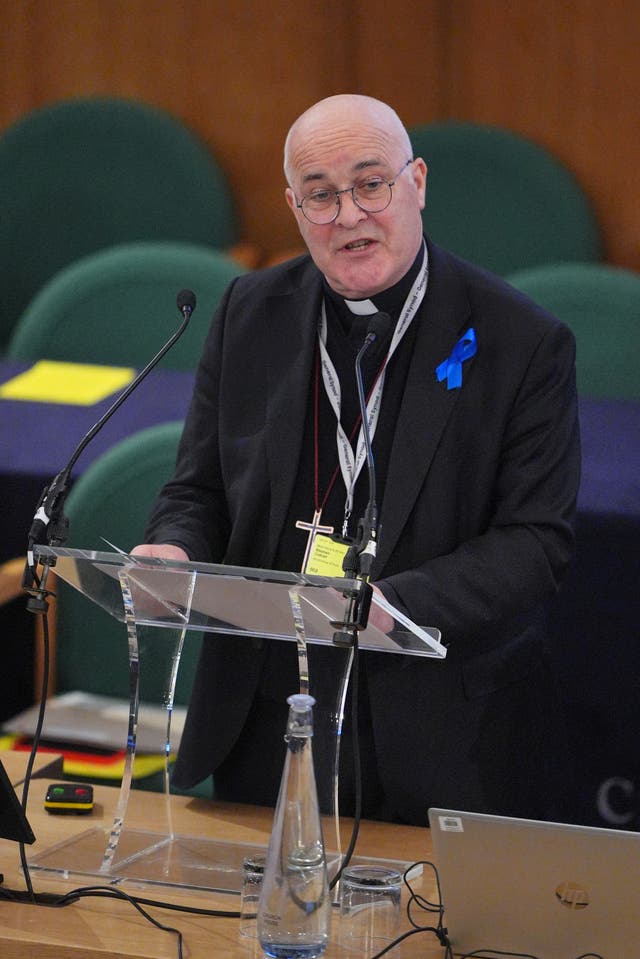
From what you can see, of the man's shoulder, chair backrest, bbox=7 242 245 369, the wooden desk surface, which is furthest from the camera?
chair backrest, bbox=7 242 245 369

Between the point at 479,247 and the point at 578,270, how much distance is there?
0.96 m

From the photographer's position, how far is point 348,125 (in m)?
2.25

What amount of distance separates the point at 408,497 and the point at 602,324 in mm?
2091

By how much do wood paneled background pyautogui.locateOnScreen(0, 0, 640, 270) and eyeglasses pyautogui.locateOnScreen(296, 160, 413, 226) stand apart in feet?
11.3

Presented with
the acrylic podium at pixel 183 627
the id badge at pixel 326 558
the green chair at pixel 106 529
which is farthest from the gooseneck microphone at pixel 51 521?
the green chair at pixel 106 529

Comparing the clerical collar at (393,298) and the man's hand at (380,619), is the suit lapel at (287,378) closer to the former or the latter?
the clerical collar at (393,298)

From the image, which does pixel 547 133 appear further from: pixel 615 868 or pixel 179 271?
pixel 615 868

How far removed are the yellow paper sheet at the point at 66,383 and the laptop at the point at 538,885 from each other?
2.61 m

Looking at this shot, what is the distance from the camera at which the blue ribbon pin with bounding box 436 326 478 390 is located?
2283 mm

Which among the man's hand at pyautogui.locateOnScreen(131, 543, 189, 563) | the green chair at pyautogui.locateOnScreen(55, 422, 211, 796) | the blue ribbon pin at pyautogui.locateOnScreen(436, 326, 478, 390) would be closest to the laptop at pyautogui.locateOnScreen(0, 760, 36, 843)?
the man's hand at pyautogui.locateOnScreen(131, 543, 189, 563)

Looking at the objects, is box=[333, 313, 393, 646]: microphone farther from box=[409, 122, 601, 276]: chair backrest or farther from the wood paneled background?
the wood paneled background

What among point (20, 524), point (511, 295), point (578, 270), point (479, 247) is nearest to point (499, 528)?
point (511, 295)

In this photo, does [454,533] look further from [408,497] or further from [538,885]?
[538,885]

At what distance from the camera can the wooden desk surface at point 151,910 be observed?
165 centimetres
